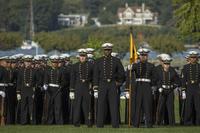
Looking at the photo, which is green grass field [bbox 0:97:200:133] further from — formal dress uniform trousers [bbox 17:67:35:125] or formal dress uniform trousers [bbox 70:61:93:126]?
formal dress uniform trousers [bbox 17:67:35:125]

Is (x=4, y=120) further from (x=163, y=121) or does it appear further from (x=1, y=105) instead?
(x=163, y=121)

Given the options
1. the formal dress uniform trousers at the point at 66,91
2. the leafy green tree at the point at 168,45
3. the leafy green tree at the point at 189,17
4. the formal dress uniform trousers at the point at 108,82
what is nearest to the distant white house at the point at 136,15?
the leafy green tree at the point at 168,45

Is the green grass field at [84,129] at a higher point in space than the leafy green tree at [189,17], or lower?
lower

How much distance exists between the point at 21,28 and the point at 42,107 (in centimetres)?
13079

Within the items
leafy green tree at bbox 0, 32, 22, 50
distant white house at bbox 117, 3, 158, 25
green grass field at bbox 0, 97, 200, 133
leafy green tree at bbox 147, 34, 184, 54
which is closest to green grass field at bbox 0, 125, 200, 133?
green grass field at bbox 0, 97, 200, 133

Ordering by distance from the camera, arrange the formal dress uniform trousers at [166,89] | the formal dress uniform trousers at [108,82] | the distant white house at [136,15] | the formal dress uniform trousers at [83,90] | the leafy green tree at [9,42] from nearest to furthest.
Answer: the formal dress uniform trousers at [108,82] → the formal dress uniform trousers at [83,90] → the formal dress uniform trousers at [166,89] → the leafy green tree at [9,42] → the distant white house at [136,15]

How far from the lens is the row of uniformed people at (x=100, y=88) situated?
26.2 m

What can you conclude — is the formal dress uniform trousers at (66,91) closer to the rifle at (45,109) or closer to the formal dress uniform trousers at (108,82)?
the rifle at (45,109)

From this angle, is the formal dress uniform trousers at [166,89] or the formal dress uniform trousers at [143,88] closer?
the formal dress uniform trousers at [143,88]

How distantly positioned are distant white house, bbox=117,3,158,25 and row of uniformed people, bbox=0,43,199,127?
509ft

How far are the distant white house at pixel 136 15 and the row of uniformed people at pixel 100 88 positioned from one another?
155 meters

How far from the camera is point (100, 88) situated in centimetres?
2619

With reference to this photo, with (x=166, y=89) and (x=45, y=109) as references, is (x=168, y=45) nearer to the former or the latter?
(x=45, y=109)

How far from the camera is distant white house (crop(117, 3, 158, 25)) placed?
609 ft
